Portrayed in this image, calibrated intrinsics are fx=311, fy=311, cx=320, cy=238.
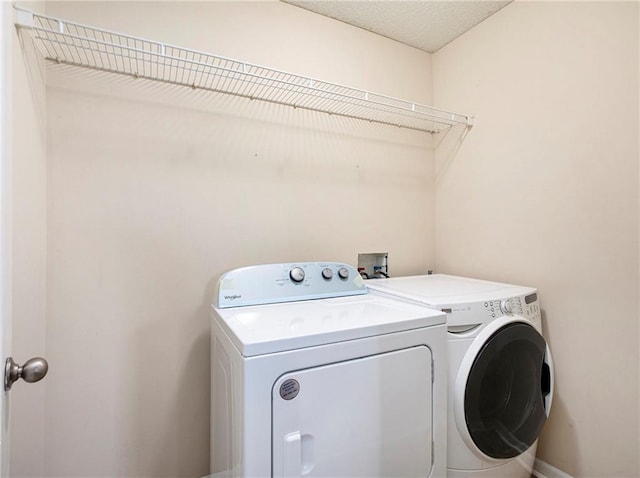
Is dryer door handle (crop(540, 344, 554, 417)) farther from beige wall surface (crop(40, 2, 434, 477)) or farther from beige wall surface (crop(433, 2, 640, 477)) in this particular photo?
beige wall surface (crop(40, 2, 434, 477))

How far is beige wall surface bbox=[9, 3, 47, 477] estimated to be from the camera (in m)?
0.90

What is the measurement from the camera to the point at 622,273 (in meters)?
1.26

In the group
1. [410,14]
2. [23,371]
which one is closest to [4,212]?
[23,371]

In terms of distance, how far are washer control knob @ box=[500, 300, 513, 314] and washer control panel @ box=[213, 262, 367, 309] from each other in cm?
58

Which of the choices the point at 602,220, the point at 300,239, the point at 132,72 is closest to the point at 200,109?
the point at 132,72

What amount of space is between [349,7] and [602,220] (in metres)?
1.62

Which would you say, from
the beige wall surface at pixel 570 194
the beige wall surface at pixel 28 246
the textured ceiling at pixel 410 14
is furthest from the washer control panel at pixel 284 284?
the textured ceiling at pixel 410 14

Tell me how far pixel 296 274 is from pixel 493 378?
872mm

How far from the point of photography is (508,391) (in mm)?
1232

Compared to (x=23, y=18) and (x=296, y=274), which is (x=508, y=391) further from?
(x=23, y=18)

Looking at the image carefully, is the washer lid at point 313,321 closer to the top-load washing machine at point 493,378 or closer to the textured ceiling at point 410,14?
the top-load washing machine at point 493,378

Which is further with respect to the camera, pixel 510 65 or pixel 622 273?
pixel 510 65

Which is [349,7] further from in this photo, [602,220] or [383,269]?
[602,220]

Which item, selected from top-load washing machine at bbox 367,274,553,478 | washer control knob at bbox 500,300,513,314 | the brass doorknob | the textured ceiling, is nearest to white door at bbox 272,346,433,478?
top-load washing machine at bbox 367,274,553,478
